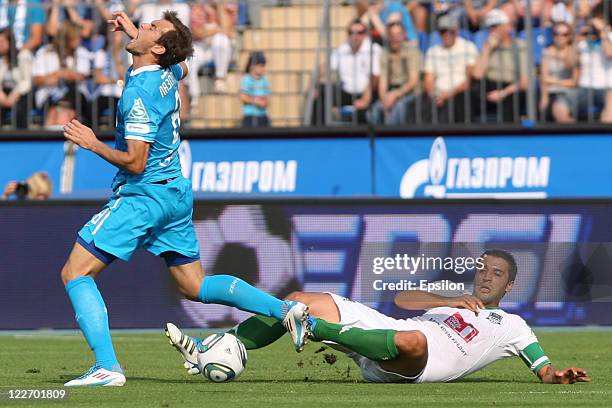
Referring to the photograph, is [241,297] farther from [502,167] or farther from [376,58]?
[376,58]

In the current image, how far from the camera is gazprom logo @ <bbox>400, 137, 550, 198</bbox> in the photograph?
56.9 feet

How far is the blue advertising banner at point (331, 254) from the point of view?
1452 cm

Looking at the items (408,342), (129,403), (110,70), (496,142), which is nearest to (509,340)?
(408,342)

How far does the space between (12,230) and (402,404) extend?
8.15 m

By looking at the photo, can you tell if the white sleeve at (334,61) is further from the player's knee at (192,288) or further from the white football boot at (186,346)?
the white football boot at (186,346)

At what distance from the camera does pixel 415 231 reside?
14680 mm

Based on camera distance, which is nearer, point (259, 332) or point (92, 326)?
point (92, 326)

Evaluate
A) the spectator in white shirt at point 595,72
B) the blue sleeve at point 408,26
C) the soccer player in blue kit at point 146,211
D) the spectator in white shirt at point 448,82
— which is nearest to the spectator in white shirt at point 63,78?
the blue sleeve at point 408,26

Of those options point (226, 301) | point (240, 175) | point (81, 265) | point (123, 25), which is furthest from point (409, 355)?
point (240, 175)

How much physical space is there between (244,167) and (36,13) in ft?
11.7

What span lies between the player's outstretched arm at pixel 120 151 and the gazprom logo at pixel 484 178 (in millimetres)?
9118

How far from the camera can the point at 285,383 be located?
29.5ft

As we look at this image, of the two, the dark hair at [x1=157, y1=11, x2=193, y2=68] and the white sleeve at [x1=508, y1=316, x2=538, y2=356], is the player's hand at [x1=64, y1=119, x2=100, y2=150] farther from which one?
the white sleeve at [x1=508, y1=316, x2=538, y2=356]

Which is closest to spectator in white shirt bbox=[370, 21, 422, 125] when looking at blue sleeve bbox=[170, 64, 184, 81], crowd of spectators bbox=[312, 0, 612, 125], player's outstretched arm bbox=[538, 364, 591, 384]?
crowd of spectators bbox=[312, 0, 612, 125]
